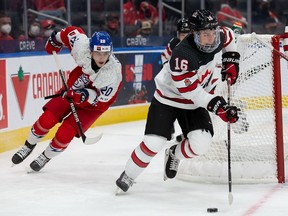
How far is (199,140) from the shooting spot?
4406 millimetres

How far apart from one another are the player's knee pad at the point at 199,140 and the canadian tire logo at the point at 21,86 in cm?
230

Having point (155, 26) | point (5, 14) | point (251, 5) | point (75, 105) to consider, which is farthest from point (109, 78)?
point (251, 5)

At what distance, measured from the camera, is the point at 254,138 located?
4.92 meters

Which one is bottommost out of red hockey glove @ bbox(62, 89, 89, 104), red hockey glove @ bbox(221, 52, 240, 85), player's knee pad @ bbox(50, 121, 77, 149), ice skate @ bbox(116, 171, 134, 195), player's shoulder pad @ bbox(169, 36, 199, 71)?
ice skate @ bbox(116, 171, 134, 195)

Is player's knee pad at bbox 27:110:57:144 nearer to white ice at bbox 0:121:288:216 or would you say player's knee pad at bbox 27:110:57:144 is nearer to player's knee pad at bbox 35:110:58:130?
player's knee pad at bbox 35:110:58:130

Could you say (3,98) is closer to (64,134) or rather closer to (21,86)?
(21,86)

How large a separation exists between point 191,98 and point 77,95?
38.7 inches

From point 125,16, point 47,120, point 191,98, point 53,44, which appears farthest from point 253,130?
point 125,16

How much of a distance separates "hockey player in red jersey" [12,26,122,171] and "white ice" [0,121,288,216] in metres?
0.24

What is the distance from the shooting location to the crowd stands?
288 inches

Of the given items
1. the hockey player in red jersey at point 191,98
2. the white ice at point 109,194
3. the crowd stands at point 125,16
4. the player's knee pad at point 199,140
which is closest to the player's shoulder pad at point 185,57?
the hockey player in red jersey at point 191,98

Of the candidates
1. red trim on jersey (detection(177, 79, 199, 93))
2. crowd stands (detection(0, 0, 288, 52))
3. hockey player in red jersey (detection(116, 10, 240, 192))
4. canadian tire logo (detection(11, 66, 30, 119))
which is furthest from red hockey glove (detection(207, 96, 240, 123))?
crowd stands (detection(0, 0, 288, 52))

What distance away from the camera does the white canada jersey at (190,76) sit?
421 cm

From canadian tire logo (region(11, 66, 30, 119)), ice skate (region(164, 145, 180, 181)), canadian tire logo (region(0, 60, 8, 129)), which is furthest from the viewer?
canadian tire logo (region(11, 66, 30, 119))
